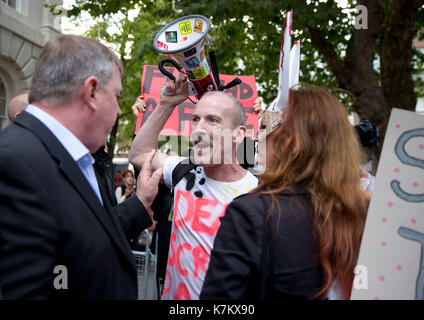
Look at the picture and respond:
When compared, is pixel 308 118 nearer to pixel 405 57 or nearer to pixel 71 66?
pixel 71 66

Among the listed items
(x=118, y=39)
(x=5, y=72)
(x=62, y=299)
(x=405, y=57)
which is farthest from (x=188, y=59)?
(x=118, y=39)

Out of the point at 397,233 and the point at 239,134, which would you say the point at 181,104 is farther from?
the point at 397,233

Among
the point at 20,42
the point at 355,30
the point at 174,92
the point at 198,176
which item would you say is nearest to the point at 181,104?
the point at 174,92

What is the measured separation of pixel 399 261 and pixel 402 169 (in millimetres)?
307

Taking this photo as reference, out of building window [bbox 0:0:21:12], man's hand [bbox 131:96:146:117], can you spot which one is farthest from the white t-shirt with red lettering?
building window [bbox 0:0:21:12]

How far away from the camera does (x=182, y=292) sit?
1961 millimetres

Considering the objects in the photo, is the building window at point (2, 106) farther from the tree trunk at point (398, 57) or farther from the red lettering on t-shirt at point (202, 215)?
the red lettering on t-shirt at point (202, 215)

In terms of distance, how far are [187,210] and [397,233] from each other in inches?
46.6

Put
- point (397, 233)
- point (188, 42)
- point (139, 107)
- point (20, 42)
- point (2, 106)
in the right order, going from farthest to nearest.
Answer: point (2, 106) → point (20, 42) → point (139, 107) → point (188, 42) → point (397, 233)

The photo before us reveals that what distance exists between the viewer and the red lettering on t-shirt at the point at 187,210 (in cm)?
213

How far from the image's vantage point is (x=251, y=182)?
237 cm

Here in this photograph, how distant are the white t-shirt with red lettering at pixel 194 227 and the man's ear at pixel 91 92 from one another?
38.2 inches

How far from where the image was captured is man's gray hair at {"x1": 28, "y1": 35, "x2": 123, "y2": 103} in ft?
4.27

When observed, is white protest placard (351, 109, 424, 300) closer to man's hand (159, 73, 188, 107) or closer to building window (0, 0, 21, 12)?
man's hand (159, 73, 188, 107)
